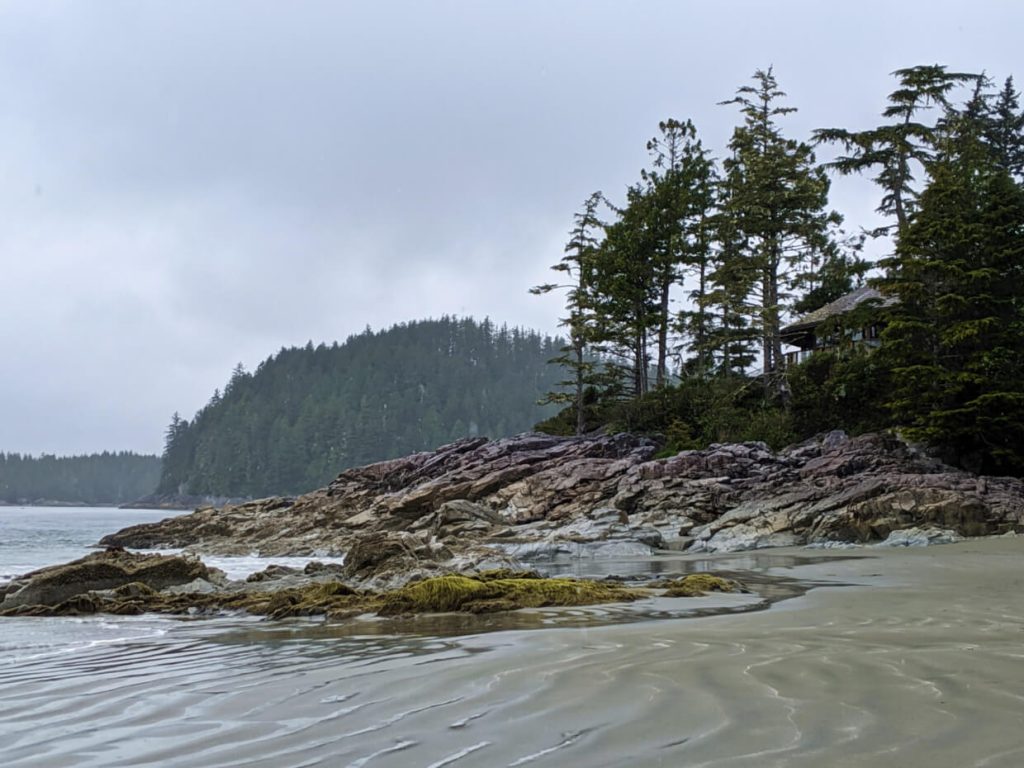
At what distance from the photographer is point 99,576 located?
1074 centimetres

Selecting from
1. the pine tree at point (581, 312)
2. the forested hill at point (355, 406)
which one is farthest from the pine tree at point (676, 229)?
the forested hill at point (355, 406)

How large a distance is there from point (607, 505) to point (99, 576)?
14.3 m

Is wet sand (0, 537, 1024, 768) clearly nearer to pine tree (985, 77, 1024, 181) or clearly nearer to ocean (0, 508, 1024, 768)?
ocean (0, 508, 1024, 768)

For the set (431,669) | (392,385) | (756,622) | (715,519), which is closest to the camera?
(431,669)

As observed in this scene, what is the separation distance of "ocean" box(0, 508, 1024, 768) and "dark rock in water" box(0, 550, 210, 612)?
3.58m

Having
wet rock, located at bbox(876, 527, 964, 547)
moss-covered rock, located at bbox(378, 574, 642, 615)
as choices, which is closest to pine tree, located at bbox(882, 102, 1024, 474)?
wet rock, located at bbox(876, 527, 964, 547)

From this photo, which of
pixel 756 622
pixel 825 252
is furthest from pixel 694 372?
pixel 756 622

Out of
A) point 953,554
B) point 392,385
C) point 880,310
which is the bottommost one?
point 953,554

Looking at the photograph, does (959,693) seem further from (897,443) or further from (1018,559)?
(897,443)

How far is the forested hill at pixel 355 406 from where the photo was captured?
135625mm

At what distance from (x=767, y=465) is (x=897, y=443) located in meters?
3.44

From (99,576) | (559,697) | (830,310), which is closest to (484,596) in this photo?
(559,697)

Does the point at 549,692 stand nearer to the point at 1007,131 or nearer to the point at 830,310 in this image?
the point at 830,310

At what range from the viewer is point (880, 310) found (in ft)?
74.4
